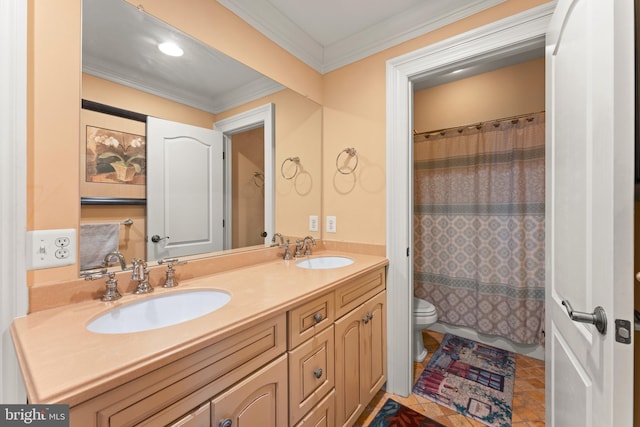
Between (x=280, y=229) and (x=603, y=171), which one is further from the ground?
(x=603, y=171)

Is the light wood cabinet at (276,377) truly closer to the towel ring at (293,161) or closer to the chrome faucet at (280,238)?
the chrome faucet at (280,238)

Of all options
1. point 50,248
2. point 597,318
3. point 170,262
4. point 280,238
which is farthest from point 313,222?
point 597,318

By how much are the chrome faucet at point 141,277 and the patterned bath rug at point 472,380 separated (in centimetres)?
170

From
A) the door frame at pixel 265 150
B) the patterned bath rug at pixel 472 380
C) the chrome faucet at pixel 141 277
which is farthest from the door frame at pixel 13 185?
the patterned bath rug at pixel 472 380

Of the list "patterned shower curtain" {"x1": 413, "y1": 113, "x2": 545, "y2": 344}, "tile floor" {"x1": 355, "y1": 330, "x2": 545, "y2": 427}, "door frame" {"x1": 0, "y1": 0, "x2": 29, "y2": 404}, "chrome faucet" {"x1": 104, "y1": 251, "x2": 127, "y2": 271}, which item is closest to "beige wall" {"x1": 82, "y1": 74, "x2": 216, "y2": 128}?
"door frame" {"x1": 0, "y1": 0, "x2": 29, "y2": 404}

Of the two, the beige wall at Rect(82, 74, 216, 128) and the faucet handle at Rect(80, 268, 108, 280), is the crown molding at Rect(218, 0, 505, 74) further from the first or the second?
the faucet handle at Rect(80, 268, 108, 280)

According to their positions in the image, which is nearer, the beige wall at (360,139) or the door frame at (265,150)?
the door frame at (265,150)

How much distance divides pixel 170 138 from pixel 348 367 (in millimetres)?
1404

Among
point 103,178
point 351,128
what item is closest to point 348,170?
point 351,128

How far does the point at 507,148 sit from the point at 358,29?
Answer: 151 centimetres

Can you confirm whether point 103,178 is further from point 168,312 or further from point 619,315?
point 619,315

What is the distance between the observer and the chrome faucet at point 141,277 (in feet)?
3.35

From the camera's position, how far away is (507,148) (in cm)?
215

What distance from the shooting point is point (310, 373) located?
1.04 metres
